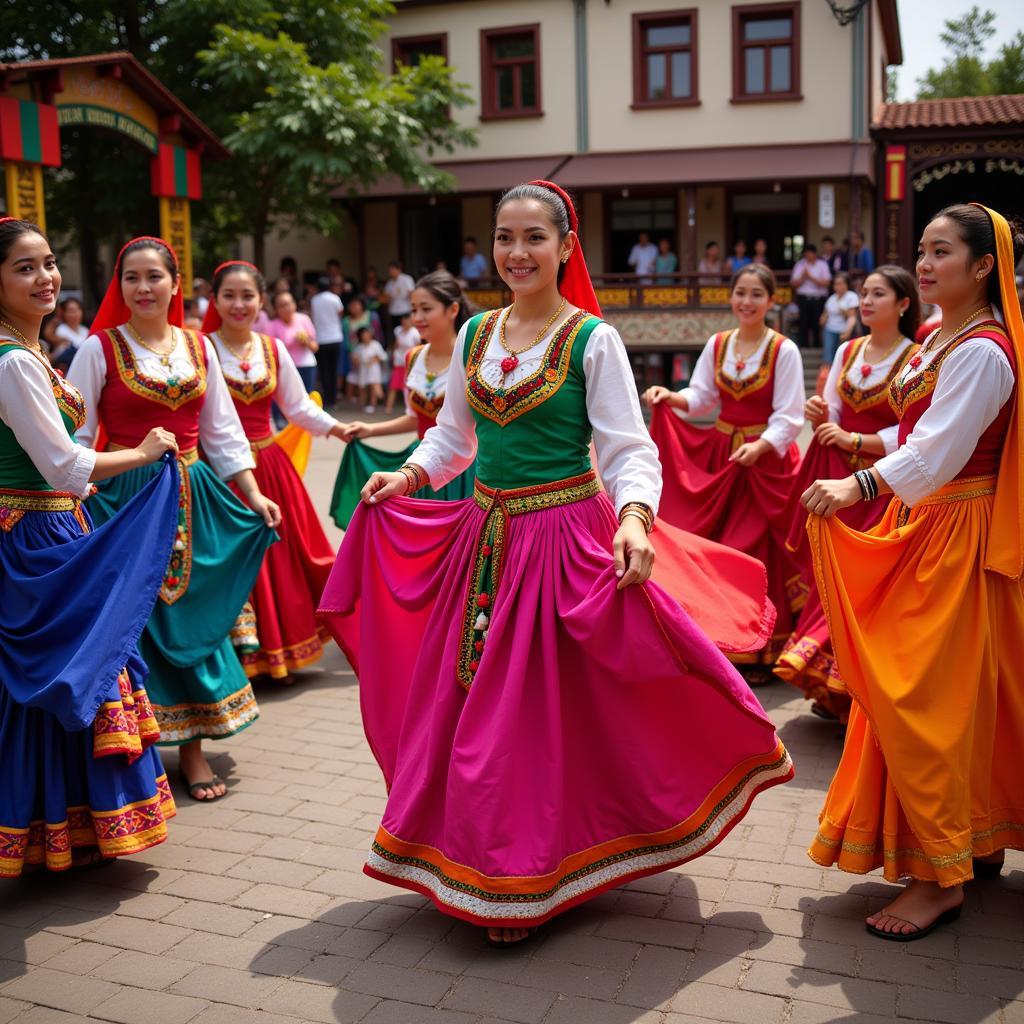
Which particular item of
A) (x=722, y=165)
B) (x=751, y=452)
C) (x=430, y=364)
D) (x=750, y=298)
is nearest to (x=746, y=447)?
(x=751, y=452)

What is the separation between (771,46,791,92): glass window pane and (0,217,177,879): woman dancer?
65.3 ft

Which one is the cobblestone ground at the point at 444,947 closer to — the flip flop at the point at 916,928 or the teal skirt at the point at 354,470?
the flip flop at the point at 916,928

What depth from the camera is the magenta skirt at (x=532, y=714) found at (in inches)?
122

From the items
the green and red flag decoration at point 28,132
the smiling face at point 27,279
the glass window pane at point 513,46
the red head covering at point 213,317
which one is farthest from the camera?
the glass window pane at point 513,46

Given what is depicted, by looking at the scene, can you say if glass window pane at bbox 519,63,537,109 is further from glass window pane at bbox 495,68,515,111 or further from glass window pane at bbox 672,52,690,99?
glass window pane at bbox 672,52,690,99

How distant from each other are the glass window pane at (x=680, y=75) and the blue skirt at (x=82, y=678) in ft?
66.2

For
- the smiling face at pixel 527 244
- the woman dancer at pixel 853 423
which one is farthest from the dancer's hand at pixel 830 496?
the woman dancer at pixel 853 423

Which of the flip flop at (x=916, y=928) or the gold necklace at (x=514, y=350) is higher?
the gold necklace at (x=514, y=350)

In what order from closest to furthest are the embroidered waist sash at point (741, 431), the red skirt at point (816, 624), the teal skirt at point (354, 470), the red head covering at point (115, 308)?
1. the red head covering at point (115, 308)
2. the red skirt at point (816, 624)
3. the embroidered waist sash at point (741, 431)
4. the teal skirt at point (354, 470)

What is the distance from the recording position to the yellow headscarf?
3254 mm

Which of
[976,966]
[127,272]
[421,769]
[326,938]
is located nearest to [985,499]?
[976,966]

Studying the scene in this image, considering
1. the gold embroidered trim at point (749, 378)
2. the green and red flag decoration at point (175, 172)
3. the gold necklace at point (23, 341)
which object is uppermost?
the green and red flag decoration at point (175, 172)

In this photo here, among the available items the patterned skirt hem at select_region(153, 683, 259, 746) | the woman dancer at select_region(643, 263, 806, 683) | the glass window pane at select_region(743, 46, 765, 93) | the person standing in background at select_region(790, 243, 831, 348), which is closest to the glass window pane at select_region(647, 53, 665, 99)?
the glass window pane at select_region(743, 46, 765, 93)

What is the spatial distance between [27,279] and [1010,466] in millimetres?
2923
